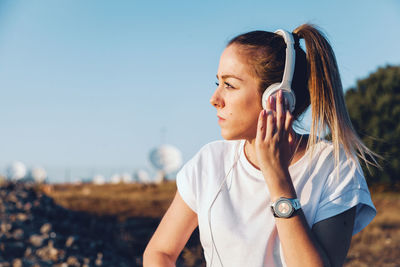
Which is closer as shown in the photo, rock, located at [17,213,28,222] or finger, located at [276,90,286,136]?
finger, located at [276,90,286,136]

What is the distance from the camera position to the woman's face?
2.23 metres

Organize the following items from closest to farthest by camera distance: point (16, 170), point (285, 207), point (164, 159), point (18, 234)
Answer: point (285, 207) < point (18, 234) < point (164, 159) < point (16, 170)

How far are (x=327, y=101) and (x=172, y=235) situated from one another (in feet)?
3.88

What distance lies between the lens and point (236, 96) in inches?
87.6

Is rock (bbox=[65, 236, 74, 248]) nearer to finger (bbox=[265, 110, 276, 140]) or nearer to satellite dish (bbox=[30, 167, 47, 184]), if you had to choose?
finger (bbox=[265, 110, 276, 140])

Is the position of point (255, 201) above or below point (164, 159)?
above

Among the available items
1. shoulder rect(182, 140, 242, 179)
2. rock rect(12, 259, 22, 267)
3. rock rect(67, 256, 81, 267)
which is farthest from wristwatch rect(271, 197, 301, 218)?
rock rect(12, 259, 22, 267)

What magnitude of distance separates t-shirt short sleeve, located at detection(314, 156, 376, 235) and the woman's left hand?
25 centimetres

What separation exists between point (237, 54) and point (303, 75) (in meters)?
0.39

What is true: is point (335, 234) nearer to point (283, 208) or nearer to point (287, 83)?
point (283, 208)

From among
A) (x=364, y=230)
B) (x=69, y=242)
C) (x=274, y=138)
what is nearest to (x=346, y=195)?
(x=274, y=138)

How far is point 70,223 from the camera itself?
8.42m

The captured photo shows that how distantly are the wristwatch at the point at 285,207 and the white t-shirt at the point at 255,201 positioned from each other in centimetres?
17

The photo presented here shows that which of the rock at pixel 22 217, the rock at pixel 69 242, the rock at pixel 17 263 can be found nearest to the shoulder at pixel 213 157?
the rock at pixel 17 263
